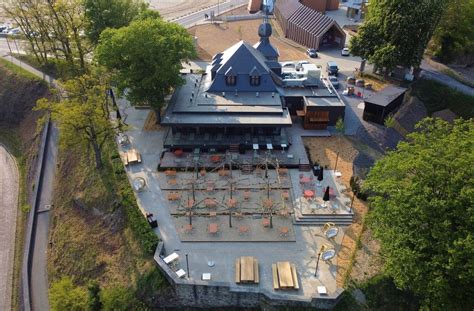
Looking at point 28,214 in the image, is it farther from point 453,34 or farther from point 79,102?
point 453,34

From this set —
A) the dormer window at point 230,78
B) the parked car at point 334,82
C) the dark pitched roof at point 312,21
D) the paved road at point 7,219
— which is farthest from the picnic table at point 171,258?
the dark pitched roof at point 312,21

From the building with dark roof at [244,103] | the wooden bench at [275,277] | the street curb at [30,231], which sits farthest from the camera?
the building with dark roof at [244,103]

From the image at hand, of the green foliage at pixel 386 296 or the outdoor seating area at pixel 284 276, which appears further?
the outdoor seating area at pixel 284 276

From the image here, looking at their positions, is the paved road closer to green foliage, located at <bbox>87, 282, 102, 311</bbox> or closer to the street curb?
the street curb

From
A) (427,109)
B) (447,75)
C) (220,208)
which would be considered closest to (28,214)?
(220,208)

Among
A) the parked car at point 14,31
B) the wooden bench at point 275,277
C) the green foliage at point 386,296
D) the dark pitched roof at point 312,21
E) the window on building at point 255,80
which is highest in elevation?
the dark pitched roof at point 312,21

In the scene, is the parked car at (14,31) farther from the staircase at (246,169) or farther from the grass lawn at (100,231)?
the staircase at (246,169)

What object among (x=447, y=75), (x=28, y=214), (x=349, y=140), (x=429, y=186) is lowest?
(x=28, y=214)
